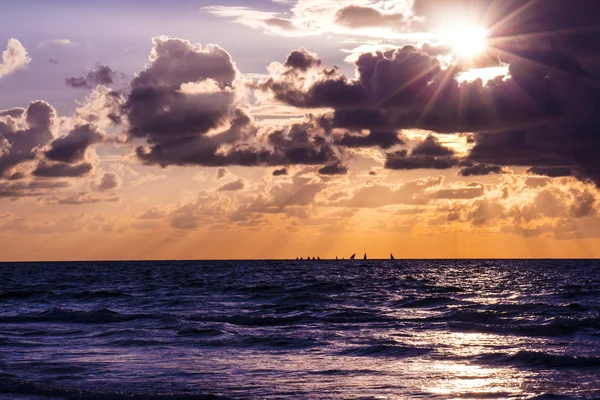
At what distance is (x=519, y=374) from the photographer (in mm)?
23219

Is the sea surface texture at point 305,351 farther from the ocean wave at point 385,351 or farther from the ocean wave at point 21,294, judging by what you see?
the ocean wave at point 21,294

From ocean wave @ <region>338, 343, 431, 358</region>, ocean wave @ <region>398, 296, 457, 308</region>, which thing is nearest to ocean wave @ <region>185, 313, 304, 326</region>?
ocean wave @ <region>398, 296, 457, 308</region>

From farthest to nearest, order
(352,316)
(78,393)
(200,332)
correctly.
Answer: (352,316) → (200,332) → (78,393)

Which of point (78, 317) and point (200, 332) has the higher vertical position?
point (200, 332)

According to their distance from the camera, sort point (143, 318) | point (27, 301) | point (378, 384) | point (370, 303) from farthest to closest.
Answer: point (27, 301) < point (370, 303) < point (143, 318) < point (378, 384)

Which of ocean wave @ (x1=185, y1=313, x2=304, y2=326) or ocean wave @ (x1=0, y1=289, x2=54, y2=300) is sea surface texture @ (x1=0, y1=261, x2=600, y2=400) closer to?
ocean wave @ (x1=185, y1=313, x2=304, y2=326)

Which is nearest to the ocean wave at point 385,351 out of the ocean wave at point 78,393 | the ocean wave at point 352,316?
the ocean wave at point 78,393

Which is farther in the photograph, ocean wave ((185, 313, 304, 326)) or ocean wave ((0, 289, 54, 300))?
ocean wave ((0, 289, 54, 300))

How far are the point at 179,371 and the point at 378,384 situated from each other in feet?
22.2

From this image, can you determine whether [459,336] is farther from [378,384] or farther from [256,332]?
[378,384]

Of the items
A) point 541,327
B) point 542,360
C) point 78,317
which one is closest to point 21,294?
point 78,317

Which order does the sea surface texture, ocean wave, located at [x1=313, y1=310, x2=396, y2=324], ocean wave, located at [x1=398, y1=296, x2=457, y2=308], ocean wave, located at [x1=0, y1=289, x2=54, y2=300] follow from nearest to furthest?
the sea surface texture < ocean wave, located at [x1=313, y1=310, x2=396, y2=324] < ocean wave, located at [x1=398, y1=296, x2=457, y2=308] < ocean wave, located at [x1=0, y1=289, x2=54, y2=300]

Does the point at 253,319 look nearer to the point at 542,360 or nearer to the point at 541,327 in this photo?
the point at 541,327

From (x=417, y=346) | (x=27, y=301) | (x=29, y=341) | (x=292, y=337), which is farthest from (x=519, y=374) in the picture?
(x=27, y=301)
